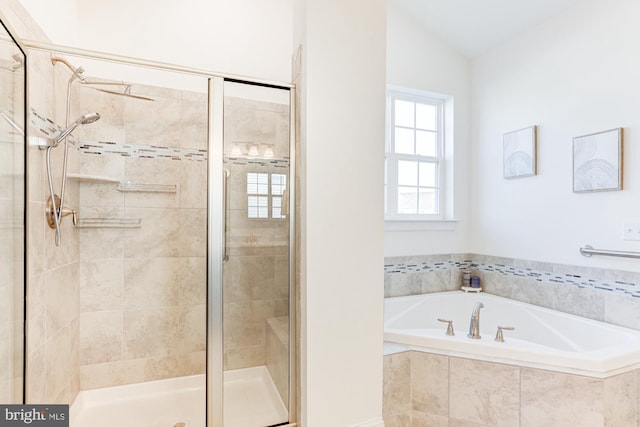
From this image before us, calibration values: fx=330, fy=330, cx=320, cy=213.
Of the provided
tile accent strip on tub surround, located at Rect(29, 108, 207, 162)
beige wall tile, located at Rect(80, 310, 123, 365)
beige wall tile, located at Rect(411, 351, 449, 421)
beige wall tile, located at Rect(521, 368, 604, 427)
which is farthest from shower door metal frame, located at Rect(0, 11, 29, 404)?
beige wall tile, located at Rect(521, 368, 604, 427)

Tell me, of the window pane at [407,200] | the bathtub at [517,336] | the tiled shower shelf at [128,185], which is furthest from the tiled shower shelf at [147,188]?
the window pane at [407,200]

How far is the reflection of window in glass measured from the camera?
1.71 meters

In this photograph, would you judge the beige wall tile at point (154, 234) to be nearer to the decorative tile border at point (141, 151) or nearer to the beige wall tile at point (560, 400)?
the decorative tile border at point (141, 151)

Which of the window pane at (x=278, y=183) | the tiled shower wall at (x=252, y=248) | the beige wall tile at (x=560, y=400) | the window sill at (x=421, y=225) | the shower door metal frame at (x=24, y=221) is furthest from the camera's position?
the window sill at (x=421, y=225)

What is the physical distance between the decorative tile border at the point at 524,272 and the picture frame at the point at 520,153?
793 millimetres

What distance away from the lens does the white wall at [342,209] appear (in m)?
1.58

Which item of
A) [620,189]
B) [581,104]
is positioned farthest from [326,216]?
[581,104]

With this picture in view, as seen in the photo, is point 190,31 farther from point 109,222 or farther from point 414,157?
point 414,157

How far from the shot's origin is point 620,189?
2117 millimetres

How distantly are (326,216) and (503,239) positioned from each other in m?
2.05

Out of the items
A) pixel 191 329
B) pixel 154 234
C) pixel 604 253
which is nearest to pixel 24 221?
pixel 154 234

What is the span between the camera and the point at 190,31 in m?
2.25

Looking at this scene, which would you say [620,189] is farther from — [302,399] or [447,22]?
[302,399]

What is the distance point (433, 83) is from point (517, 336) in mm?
2256
